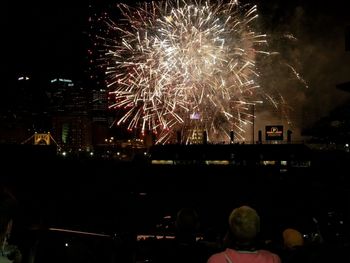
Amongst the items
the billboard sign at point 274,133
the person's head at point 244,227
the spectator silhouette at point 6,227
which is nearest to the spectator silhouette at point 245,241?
the person's head at point 244,227

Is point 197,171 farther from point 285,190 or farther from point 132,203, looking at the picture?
point 132,203

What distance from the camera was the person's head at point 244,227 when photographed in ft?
10.3

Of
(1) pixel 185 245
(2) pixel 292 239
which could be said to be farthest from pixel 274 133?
(1) pixel 185 245

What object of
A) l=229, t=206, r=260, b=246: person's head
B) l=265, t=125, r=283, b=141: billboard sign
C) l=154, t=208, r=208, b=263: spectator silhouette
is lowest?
l=154, t=208, r=208, b=263: spectator silhouette

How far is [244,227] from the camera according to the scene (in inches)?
123

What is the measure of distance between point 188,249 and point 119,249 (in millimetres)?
967

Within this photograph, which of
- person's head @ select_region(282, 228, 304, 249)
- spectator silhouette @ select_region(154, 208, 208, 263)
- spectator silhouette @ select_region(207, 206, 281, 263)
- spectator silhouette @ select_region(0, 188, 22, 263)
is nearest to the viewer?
spectator silhouette @ select_region(207, 206, 281, 263)

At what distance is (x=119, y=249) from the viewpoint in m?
4.85

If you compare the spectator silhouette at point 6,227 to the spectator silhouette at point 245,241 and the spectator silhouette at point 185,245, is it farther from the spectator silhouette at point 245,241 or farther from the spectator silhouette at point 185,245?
the spectator silhouette at point 245,241

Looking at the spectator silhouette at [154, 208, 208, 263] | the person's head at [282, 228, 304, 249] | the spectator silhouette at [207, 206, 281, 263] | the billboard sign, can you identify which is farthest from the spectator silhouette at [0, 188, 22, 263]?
the billboard sign

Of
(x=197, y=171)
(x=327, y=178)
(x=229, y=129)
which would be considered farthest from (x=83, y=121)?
(x=327, y=178)

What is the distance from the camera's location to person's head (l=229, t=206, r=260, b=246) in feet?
10.3

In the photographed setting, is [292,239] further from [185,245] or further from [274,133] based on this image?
[274,133]

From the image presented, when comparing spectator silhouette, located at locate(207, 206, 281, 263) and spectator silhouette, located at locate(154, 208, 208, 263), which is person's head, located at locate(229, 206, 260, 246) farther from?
spectator silhouette, located at locate(154, 208, 208, 263)
